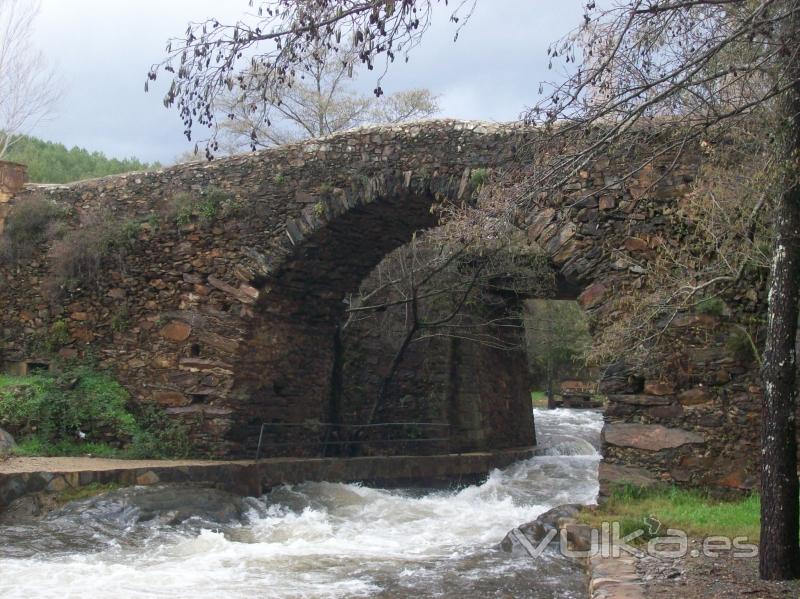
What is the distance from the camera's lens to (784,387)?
5.04 metres

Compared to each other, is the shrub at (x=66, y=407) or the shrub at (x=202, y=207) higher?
the shrub at (x=202, y=207)

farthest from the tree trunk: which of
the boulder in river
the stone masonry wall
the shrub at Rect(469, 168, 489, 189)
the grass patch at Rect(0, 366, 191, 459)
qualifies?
the grass patch at Rect(0, 366, 191, 459)

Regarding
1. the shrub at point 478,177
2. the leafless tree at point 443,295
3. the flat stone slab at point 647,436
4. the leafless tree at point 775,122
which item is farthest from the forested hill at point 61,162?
the leafless tree at point 775,122

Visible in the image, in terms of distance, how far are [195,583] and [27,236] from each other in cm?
752

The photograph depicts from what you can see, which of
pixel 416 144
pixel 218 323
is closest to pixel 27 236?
pixel 218 323

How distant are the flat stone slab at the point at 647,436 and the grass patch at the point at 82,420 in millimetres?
5348

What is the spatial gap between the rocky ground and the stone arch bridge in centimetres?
305

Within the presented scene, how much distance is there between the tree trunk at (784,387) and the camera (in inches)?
194

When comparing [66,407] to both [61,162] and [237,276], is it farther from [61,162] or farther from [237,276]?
[61,162]

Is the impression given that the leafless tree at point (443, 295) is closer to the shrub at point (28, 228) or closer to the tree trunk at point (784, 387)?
the shrub at point (28, 228)

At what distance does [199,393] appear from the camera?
11.3 meters

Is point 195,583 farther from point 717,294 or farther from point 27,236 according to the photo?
point 27,236

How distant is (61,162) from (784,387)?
84.5 feet

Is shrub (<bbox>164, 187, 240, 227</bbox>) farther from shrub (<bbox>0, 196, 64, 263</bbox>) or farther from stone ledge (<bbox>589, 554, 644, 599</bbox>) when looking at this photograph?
stone ledge (<bbox>589, 554, 644, 599</bbox>)
